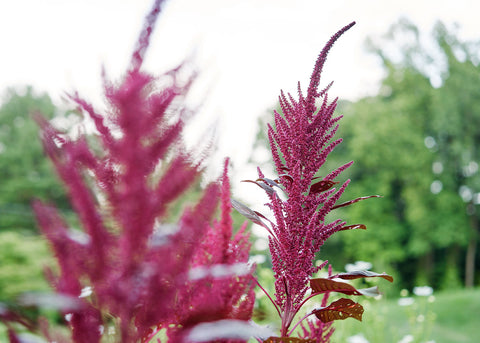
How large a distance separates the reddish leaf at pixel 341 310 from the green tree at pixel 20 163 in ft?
49.1

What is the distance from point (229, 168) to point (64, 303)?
0.40m

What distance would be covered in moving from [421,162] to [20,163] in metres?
18.3

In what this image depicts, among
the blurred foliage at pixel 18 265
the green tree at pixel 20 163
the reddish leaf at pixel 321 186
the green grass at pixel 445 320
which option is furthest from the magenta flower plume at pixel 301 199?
the green tree at pixel 20 163

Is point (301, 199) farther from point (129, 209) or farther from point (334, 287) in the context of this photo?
point (129, 209)

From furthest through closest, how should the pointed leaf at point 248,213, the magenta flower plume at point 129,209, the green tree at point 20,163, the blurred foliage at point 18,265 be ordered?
the green tree at point 20,163 < the blurred foliage at point 18,265 < the pointed leaf at point 248,213 < the magenta flower plume at point 129,209

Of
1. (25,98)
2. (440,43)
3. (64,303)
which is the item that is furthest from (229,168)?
(25,98)

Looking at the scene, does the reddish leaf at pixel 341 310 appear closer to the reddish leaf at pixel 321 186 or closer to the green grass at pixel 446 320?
the reddish leaf at pixel 321 186

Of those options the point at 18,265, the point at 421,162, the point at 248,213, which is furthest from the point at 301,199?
the point at 421,162

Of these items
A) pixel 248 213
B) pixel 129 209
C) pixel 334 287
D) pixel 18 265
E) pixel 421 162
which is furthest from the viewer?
pixel 421 162

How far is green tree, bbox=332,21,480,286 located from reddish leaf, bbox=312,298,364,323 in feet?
62.0

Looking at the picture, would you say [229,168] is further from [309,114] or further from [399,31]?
[399,31]

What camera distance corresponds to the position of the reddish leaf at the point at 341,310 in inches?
47.5

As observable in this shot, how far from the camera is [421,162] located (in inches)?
786

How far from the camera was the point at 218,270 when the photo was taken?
0.73 meters
